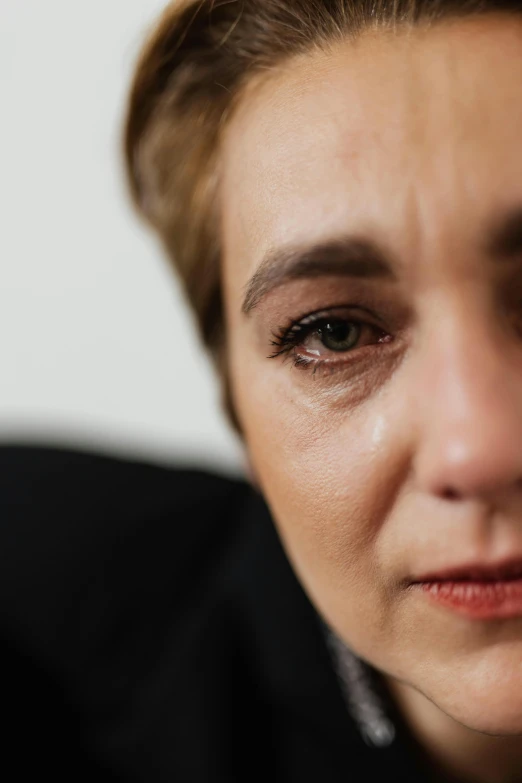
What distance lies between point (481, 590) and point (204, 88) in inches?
23.6

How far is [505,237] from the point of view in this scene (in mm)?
653

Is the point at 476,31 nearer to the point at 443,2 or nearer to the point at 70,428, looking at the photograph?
the point at 443,2

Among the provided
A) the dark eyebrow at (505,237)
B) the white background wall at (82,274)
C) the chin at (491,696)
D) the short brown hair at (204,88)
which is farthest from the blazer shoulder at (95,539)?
the dark eyebrow at (505,237)

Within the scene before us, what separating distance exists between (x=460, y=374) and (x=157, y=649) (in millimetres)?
689

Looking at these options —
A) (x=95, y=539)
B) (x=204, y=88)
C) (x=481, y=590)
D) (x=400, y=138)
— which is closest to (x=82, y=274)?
→ (x=95, y=539)

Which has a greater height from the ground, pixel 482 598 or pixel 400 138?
pixel 400 138

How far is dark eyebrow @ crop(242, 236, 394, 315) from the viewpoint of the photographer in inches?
27.0

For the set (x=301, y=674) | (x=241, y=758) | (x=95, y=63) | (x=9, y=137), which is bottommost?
(x=241, y=758)

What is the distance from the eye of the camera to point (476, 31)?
0.71m

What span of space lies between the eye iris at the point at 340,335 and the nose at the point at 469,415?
99 mm

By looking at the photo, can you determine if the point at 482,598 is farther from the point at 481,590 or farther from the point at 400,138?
the point at 400,138

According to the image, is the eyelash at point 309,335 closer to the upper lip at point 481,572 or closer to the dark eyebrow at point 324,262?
the dark eyebrow at point 324,262

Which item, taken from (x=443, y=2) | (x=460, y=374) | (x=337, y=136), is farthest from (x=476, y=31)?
(x=460, y=374)

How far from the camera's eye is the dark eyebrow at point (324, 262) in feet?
2.25
